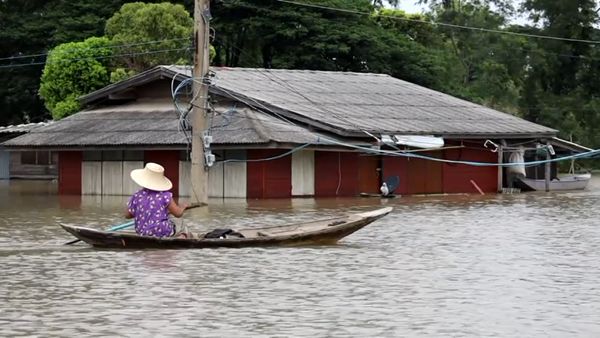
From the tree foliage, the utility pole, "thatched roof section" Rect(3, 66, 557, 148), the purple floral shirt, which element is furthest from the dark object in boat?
the tree foliage

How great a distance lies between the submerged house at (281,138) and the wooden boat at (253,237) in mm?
11818

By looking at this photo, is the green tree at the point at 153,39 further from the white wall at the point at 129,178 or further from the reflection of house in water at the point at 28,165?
the reflection of house in water at the point at 28,165

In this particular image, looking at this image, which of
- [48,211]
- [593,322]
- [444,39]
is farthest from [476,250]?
[444,39]

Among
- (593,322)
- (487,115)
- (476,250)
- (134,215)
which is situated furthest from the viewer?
(487,115)

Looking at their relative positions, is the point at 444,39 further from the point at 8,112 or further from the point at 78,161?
the point at 78,161

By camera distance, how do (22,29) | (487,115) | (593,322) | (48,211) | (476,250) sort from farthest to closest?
1. (22,29)
2. (487,115)
3. (48,211)
4. (476,250)
5. (593,322)

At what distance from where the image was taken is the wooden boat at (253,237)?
16.7 metres

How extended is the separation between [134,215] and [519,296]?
637 centimetres

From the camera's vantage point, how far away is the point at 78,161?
3662cm

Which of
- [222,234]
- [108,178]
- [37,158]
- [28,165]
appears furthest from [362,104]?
[28,165]

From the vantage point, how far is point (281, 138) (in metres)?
31.6

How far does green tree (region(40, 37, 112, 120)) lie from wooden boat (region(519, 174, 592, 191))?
1704cm

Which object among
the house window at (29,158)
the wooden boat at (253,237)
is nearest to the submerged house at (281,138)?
the wooden boat at (253,237)

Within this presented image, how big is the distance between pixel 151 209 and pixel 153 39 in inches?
Result: 1087
